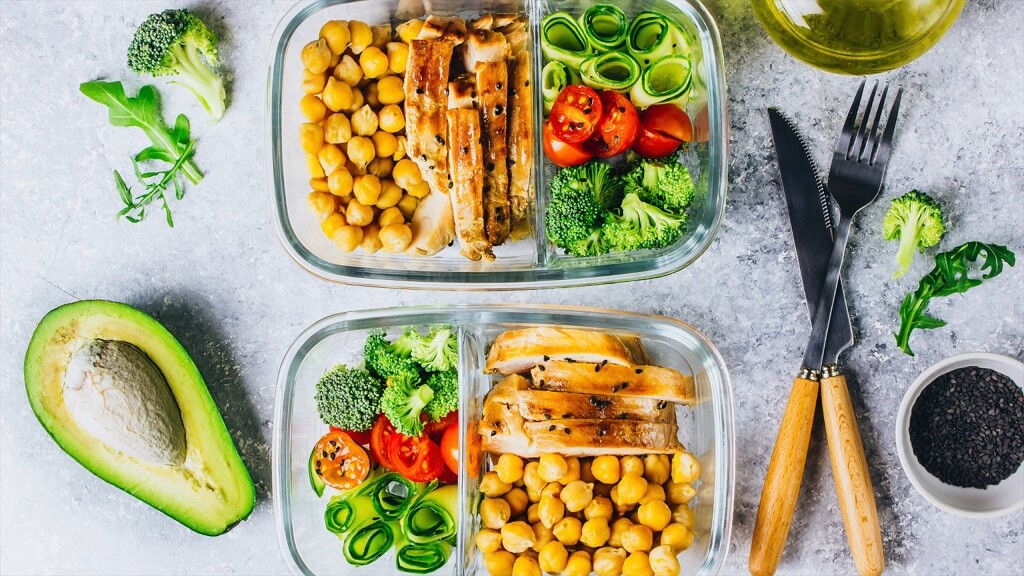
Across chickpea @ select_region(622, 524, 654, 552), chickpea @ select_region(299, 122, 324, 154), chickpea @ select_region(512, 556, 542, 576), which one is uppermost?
chickpea @ select_region(299, 122, 324, 154)

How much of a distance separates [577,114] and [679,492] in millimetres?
1115

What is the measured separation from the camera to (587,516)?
2.21 metres

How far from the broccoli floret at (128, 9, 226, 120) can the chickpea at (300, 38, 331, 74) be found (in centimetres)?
46

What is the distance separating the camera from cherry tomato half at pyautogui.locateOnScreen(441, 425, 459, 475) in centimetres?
230

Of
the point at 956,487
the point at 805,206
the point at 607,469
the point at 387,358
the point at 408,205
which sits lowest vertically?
the point at 956,487

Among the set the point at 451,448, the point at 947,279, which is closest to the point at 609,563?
the point at 451,448

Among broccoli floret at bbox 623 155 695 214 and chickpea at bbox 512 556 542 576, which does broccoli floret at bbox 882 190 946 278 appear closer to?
broccoli floret at bbox 623 155 695 214

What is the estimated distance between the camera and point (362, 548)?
2291 millimetres

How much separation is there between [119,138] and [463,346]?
143 centimetres

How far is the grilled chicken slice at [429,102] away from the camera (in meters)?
2.12

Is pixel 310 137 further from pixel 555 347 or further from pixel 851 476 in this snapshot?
pixel 851 476

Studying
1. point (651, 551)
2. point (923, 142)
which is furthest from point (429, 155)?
point (923, 142)

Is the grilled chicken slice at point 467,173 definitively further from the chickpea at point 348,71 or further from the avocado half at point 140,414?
the avocado half at point 140,414

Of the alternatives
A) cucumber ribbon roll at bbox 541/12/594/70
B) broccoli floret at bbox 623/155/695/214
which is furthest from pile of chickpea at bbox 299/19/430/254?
broccoli floret at bbox 623/155/695/214
